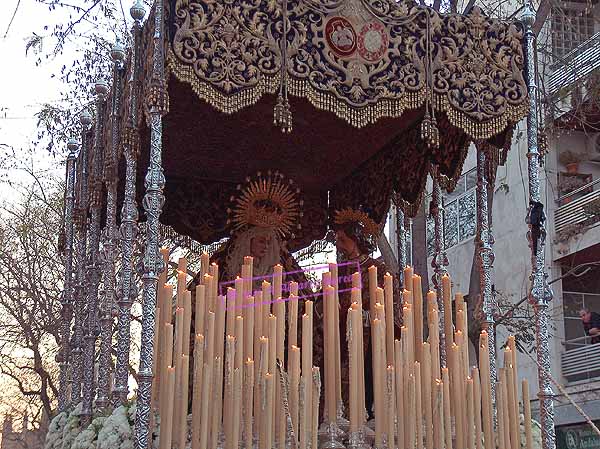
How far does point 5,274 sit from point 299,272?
8.98 meters

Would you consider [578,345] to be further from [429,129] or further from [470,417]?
[470,417]

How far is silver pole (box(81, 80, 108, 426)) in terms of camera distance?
6.67 metres

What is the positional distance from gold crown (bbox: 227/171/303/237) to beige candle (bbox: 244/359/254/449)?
10.1 ft

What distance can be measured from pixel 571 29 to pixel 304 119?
6.61 meters

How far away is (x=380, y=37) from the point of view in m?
5.23

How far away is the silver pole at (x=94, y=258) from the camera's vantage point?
6.67 metres

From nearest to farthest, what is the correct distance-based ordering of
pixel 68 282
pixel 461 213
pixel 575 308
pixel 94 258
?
pixel 94 258, pixel 68 282, pixel 575 308, pixel 461 213

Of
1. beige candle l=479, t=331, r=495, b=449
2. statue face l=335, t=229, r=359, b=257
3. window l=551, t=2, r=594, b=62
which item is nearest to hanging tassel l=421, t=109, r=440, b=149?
beige candle l=479, t=331, r=495, b=449

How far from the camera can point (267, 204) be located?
7285 millimetres

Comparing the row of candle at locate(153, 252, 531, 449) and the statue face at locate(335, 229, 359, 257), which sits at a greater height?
the statue face at locate(335, 229, 359, 257)

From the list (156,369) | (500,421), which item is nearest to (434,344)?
(500,421)

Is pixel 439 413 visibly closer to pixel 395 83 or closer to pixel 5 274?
pixel 395 83

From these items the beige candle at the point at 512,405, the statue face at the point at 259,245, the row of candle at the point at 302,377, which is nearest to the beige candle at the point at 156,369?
the row of candle at the point at 302,377

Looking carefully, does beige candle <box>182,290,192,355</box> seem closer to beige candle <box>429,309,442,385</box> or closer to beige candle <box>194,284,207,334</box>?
beige candle <box>194,284,207,334</box>
